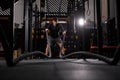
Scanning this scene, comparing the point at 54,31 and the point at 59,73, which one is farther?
the point at 54,31

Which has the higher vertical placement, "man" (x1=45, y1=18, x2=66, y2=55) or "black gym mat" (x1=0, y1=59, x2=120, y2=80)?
"man" (x1=45, y1=18, x2=66, y2=55)

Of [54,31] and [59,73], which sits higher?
[54,31]

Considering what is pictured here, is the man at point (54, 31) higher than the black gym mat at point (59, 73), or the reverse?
the man at point (54, 31)

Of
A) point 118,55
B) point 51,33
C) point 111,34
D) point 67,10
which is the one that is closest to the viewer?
point 118,55

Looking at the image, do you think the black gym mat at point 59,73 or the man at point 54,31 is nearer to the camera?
the black gym mat at point 59,73

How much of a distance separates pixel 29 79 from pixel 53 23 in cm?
480

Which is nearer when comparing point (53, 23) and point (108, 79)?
point (108, 79)

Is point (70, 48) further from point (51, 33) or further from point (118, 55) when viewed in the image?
point (118, 55)

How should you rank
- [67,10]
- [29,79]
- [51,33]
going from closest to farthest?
[29,79]
[51,33]
[67,10]

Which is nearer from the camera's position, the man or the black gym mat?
the black gym mat

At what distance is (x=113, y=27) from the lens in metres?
5.40

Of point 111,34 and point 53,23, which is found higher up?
point 53,23

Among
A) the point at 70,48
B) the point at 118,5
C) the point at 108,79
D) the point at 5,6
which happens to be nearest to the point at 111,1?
Answer: the point at 70,48

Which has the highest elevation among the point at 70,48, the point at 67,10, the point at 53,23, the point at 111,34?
the point at 67,10
